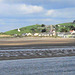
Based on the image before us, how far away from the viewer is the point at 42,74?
1438 cm

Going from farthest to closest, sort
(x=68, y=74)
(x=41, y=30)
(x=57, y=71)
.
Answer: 1. (x=41, y=30)
2. (x=57, y=71)
3. (x=68, y=74)

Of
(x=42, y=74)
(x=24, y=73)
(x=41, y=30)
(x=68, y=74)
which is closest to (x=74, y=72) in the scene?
(x=68, y=74)

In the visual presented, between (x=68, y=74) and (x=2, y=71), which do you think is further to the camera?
(x=2, y=71)

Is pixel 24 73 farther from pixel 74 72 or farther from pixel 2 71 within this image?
pixel 74 72

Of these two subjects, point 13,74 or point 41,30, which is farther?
point 41,30

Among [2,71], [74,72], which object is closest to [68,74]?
[74,72]

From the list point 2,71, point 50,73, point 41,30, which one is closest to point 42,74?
point 50,73

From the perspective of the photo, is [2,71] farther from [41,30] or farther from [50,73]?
[41,30]

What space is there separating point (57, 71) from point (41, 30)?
17912cm

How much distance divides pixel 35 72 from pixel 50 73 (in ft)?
3.04

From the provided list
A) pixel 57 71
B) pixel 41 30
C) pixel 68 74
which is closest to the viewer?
pixel 68 74

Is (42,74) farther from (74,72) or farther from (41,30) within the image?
(41,30)

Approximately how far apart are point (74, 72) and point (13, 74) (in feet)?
11.5

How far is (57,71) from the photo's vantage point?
50.5 ft
